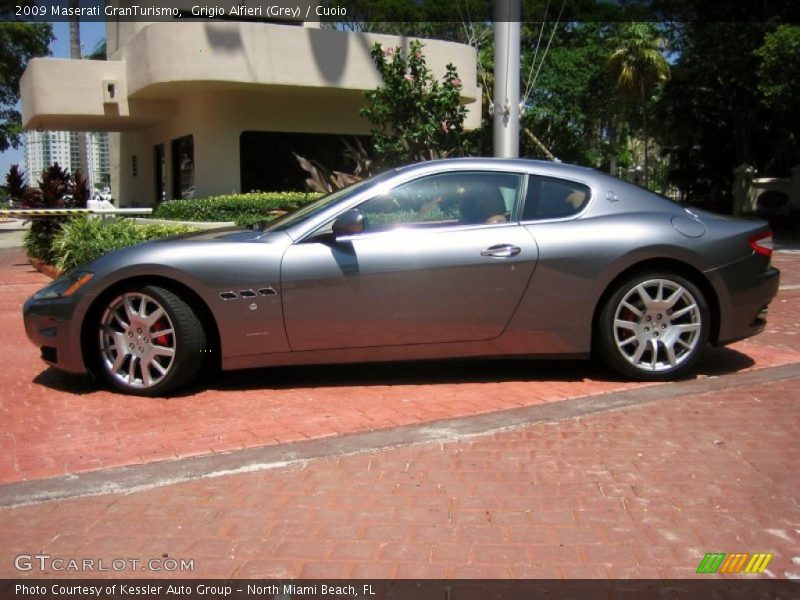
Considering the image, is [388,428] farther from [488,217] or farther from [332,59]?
[332,59]

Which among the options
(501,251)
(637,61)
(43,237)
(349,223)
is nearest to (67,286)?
(349,223)

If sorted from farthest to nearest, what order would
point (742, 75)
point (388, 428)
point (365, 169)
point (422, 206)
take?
point (742, 75) < point (365, 169) < point (422, 206) < point (388, 428)

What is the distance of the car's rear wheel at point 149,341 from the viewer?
15.6 ft

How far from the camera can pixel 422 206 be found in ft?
17.0

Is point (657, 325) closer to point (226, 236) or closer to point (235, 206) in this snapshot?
point (226, 236)

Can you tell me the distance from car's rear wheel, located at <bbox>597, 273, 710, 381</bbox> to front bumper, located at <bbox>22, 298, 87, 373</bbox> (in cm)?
329

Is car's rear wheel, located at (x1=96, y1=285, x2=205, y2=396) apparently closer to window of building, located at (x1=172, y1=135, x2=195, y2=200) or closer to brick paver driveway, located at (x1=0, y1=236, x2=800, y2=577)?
brick paver driveway, located at (x1=0, y1=236, x2=800, y2=577)

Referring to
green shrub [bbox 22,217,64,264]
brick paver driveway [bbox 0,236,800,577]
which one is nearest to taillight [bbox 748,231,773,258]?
brick paver driveway [bbox 0,236,800,577]

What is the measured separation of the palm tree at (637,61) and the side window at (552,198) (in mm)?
27467

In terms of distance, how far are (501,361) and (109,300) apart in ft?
9.06

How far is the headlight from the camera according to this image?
4.83 metres

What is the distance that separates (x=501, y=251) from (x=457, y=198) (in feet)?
1.60
